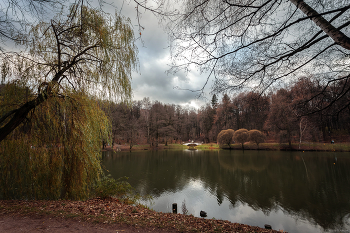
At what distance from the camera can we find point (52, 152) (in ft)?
15.6

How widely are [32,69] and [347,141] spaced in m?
35.8

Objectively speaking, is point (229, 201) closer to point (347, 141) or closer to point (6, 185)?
point (6, 185)

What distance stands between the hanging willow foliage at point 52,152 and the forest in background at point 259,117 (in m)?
0.77

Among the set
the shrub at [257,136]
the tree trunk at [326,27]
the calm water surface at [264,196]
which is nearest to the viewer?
the tree trunk at [326,27]

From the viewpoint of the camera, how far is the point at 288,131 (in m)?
26.2

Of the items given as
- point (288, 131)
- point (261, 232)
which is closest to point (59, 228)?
point (261, 232)

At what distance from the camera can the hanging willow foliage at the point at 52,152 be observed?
441 cm

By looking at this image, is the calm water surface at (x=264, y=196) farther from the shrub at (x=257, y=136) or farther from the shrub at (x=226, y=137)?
the shrub at (x=226, y=137)

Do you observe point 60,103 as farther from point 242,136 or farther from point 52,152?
point 242,136

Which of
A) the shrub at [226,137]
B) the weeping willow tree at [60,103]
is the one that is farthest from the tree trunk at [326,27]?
the shrub at [226,137]

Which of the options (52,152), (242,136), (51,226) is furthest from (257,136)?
(51,226)

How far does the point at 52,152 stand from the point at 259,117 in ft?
101

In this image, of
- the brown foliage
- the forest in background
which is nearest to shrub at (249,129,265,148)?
the brown foliage

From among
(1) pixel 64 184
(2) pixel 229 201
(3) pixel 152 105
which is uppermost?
(3) pixel 152 105
